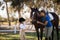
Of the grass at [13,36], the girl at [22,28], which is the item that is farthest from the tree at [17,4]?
the grass at [13,36]

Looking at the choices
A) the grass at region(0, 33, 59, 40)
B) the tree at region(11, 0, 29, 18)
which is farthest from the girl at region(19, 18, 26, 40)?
the tree at region(11, 0, 29, 18)

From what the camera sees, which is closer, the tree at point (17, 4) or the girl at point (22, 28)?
the girl at point (22, 28)

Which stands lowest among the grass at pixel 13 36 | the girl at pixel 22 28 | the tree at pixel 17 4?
the grass at pixel 13 36

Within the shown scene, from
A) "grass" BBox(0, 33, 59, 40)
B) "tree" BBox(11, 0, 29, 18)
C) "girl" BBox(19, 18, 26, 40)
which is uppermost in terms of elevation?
"tree" BBox(11, 0, 29, 18)

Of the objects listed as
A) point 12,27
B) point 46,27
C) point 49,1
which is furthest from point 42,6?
point 12,27

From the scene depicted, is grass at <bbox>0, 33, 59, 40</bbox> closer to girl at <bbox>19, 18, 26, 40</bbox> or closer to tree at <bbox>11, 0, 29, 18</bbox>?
girl at <bbox>19, 18, 26, 40</bbox>

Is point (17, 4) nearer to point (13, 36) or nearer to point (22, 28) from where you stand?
point (22, 28)

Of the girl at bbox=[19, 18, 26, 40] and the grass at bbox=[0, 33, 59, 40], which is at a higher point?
the girl at bbox=[19, 18, 26, 40]

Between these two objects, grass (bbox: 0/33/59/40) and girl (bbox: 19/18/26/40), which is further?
grass (bbox: 0/33/59/40)

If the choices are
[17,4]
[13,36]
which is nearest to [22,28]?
[13,36]

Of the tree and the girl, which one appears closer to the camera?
the girl

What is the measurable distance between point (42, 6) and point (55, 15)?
0.47 metres

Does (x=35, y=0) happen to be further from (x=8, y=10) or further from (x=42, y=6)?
(x=8, y=10)

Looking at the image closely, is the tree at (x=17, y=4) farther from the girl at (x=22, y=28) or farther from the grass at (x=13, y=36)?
the grass at (x=13, y=36)
